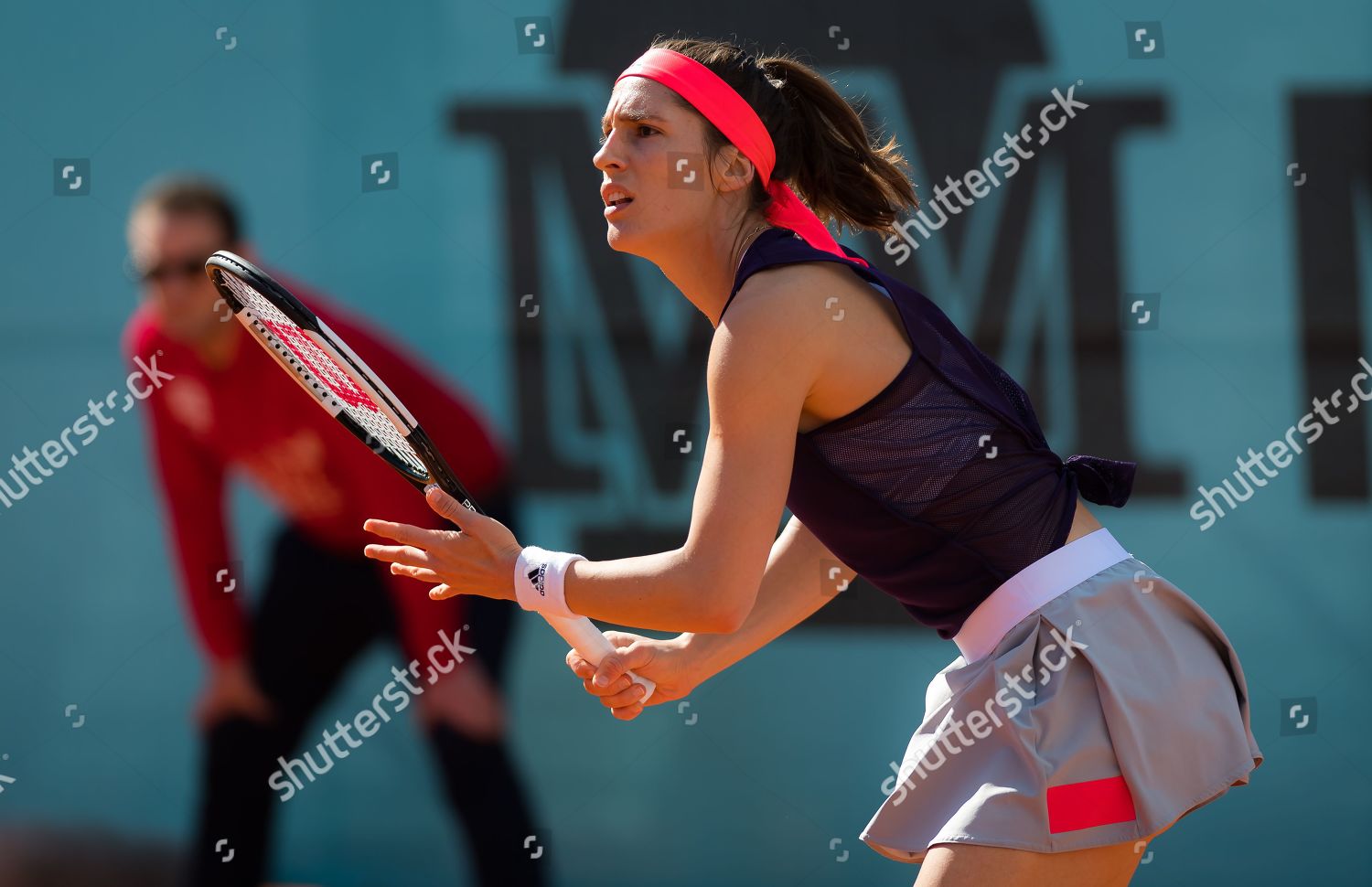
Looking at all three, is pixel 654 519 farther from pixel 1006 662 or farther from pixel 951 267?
pixel 1006 662

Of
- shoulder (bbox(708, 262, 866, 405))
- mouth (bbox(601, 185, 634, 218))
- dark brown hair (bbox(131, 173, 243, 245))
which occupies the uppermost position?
dark brown hair (bbox(131, 173, 243, 245))

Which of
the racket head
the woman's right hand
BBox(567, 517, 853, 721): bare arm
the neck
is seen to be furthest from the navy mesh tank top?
the racket head

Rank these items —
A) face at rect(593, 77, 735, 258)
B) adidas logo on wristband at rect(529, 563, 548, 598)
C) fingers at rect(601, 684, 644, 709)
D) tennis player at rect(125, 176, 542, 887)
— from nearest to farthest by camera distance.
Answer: adidas logo on wristband at rect(529, 563, 548, 598) < face at rect(593, 77, 735, 258) < fingers at rect(601, 684, 644, 709) < tennis player at rect(125, 176, 542, 887)

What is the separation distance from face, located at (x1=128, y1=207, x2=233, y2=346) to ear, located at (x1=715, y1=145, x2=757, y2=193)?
83.6 inches

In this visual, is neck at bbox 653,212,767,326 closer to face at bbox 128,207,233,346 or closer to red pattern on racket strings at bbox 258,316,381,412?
red pattern on racket strings at bbox 258,316,381,412

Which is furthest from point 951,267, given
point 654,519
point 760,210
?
point 760,210

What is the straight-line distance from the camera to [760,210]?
1.85m

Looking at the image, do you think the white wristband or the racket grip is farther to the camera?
the racket grip

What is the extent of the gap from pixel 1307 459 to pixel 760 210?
2306mm

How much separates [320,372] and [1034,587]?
106 cm

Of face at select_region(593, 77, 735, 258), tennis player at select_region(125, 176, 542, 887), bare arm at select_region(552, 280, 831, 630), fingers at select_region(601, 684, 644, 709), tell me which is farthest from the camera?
tennis player at select_region(125, 176, 542, 887)

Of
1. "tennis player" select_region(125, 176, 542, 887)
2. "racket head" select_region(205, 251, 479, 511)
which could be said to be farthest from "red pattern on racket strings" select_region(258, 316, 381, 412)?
"tennis player" select_region(125, 176, 542, 887)

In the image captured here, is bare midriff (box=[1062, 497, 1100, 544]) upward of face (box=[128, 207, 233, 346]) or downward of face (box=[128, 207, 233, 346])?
downward

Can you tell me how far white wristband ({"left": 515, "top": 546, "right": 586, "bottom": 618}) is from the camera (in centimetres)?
163
